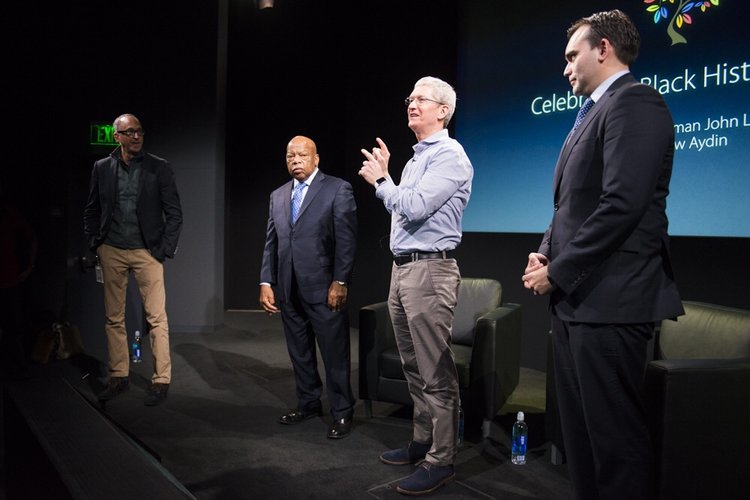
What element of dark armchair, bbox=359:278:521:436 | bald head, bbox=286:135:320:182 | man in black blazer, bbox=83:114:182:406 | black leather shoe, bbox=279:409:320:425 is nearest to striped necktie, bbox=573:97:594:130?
dark armchair, bbox=359:278:521:436

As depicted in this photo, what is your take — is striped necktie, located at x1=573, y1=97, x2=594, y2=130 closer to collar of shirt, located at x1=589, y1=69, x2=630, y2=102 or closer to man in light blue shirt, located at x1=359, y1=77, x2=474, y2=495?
collar of shirt, located at x1=589, y1=69, x2=630, y2=102

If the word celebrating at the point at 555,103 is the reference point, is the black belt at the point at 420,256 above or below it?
below

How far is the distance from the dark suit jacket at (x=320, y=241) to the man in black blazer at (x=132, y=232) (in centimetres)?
100

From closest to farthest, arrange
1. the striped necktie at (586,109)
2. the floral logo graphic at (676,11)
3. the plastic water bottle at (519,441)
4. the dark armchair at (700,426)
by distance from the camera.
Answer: the striped necktie at (586,109) → the dark armchair at (700,426) → the plastic water bottle at (519,441) → the floral logo graphic at (676,11)

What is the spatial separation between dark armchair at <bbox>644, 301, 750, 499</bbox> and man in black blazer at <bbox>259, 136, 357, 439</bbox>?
1.59 meters

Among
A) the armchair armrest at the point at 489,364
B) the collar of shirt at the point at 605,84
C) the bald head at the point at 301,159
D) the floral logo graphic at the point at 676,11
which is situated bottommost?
the armchair armrest at the point at 489,364

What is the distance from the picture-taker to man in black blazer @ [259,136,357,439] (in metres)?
3.04

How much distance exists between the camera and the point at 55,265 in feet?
16.4

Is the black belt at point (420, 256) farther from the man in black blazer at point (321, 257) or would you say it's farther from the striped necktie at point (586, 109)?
the striped necktie at point (586, 109)

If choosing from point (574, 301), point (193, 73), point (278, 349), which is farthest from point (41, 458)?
point (193, 73)

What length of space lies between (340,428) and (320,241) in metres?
1.00

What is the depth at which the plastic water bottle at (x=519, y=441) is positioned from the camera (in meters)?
2.70

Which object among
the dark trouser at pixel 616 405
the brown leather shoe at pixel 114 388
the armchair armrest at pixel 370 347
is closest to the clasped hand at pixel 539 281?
the dark trouser at pixel 616 405

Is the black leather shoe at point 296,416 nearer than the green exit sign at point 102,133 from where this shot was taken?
Yes
